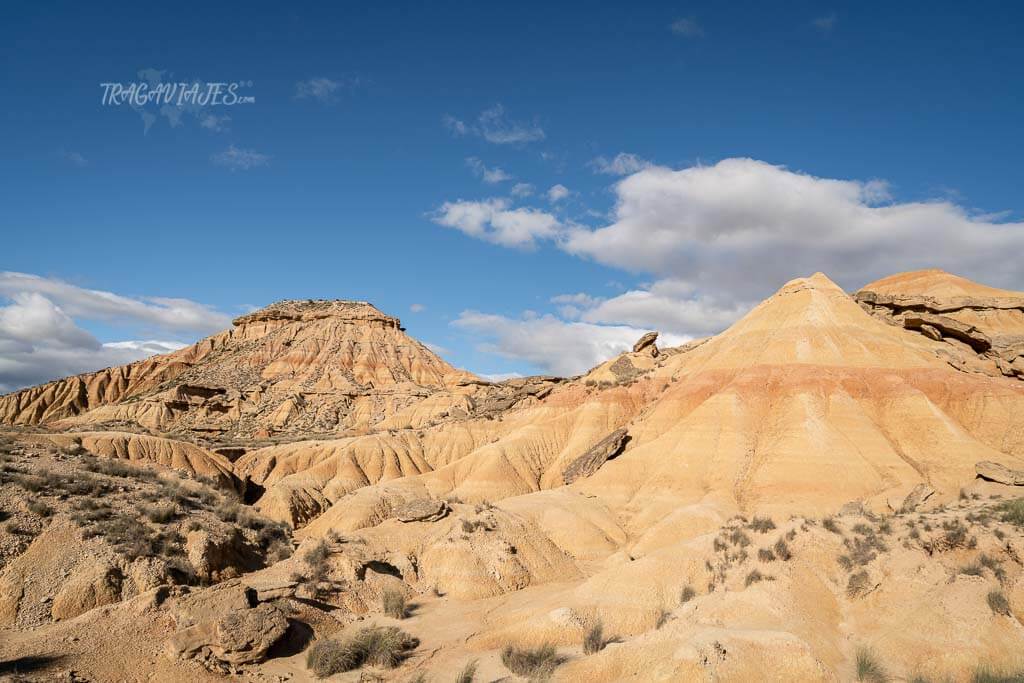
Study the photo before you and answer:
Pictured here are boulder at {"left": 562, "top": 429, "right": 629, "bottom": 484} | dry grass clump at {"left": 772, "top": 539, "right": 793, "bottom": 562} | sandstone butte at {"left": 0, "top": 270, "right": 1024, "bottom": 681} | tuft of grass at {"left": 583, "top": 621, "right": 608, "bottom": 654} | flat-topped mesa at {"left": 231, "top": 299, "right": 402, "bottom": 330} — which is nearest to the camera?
sandstone butte at {"left": 0, "top": 270, "right": 1024, "bottom": 681}

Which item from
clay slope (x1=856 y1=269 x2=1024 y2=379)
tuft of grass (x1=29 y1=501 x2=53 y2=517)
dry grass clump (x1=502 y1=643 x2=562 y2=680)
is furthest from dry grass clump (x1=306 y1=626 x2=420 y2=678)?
clay slope (x1=856 y1=269 x2=1024 y2=379)

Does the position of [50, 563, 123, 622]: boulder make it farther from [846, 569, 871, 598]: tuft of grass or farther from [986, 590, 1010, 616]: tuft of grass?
[986, 590, 1010, 616]: tuft of grass

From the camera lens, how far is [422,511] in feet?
89.7

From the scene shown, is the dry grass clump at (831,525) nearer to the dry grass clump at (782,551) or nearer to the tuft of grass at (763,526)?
the tuft of grass at (763,526)

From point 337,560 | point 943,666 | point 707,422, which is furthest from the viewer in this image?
point 707,422

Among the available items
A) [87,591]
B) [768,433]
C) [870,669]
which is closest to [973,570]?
[870,669]

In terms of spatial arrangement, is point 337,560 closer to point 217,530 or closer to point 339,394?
point 217,530

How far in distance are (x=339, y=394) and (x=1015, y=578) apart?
92066 mm

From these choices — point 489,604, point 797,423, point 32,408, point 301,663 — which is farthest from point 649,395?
point 32,408

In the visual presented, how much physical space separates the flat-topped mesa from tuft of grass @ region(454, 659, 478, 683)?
11564 centimetres

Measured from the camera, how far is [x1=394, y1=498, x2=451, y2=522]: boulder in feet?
89.0

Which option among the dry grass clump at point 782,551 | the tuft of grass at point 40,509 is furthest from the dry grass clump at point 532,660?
the tuft of grass at point 40,509

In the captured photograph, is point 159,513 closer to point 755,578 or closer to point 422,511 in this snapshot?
point 422,511

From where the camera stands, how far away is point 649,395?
1917 inches
